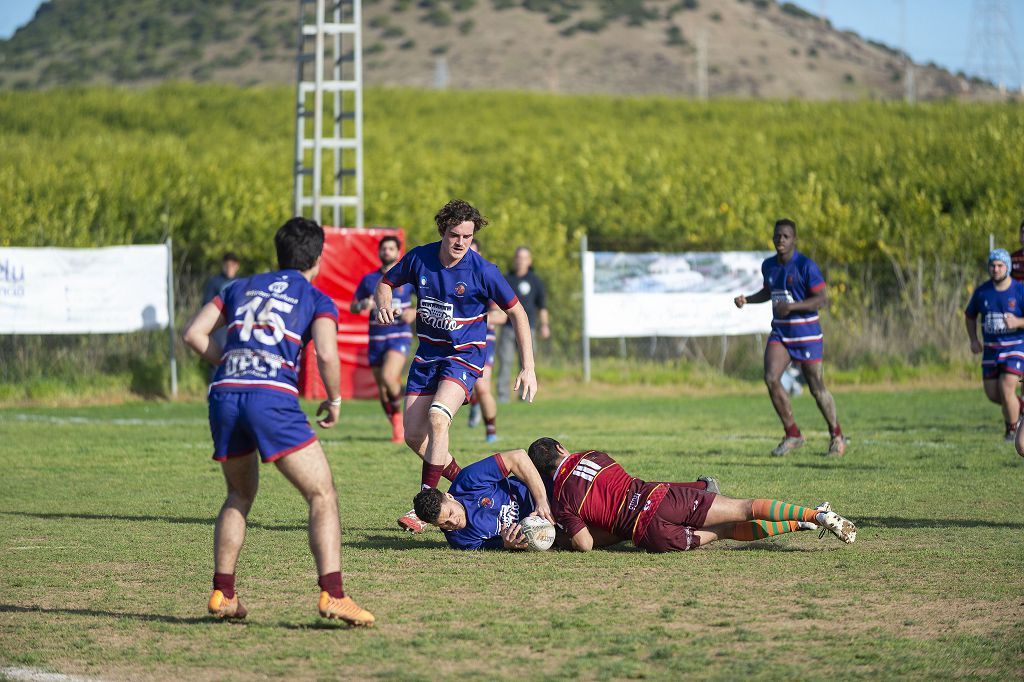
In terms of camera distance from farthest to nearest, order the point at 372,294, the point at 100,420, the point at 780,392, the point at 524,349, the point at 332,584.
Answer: the point at 100,420 → the point at 372,294 → the point at 780,392 → the point at 524,349 → the point at 332,584

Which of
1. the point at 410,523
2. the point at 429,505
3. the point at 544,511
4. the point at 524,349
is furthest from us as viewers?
the point at 410,523

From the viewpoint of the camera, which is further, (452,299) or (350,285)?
(350,285)

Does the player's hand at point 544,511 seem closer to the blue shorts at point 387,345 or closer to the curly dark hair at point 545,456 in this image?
the curly dark hair at point 545,456

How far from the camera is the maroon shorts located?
8055mm

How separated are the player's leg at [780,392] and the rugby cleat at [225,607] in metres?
7.75

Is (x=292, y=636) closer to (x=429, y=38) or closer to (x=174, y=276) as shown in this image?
(x=174, y=276)

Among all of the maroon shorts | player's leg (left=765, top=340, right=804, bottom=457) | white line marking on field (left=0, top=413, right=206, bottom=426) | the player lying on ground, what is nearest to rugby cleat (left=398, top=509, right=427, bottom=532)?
the player lying on ground

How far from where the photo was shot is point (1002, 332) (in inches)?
510

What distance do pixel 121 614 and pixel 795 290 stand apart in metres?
8.47

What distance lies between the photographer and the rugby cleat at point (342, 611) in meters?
6.15

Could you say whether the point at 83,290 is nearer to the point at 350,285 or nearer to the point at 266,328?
the point at 350,285

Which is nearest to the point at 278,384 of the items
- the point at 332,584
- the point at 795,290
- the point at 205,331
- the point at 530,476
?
the point at 205,331

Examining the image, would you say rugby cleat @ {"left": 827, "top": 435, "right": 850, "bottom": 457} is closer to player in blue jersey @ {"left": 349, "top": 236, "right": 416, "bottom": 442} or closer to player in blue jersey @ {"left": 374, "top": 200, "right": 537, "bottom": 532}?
player in blue jersey @ {"left": 349, "top": 236, "right": 416, "bottom": 442}

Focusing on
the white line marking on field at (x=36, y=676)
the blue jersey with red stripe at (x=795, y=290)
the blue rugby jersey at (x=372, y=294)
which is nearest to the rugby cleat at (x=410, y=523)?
the white line marking on field at (x=36, y=676)
